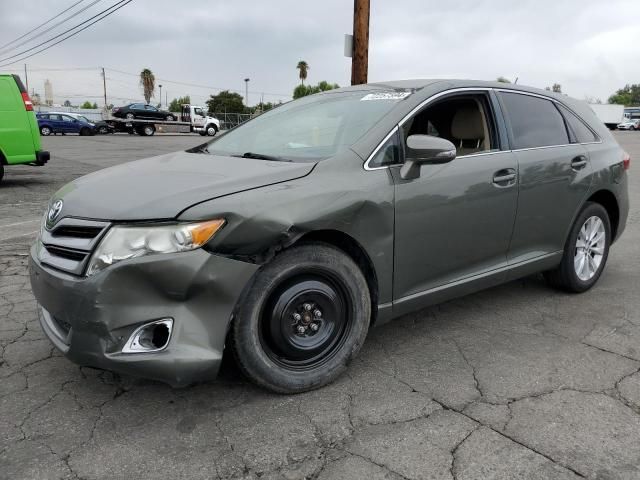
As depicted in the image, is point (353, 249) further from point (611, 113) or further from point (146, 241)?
point (611, 113)

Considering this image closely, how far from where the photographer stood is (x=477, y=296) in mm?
4242

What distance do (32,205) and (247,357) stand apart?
7.24m

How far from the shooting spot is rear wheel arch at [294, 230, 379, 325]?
2652 mm

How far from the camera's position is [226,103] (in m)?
85.2

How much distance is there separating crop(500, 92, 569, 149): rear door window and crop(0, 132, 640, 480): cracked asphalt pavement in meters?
1.26

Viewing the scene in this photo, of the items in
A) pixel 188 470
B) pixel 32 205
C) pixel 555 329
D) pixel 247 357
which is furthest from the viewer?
pixel 32 205

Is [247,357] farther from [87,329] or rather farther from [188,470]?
[87,329]

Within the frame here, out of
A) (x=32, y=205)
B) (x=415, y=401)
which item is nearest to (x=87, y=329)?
(x=415, y=401)

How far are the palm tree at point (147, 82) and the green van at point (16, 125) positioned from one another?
83530 mm

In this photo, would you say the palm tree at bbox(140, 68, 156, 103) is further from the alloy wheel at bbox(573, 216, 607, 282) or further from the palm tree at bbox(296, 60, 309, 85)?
the alloy wheel at bbox(573, 216, 607, 282)

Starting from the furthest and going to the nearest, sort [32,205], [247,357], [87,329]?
[32,205] → [247,357] → [87,329]

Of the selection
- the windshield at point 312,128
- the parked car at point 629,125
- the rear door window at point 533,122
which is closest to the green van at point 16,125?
the windshield at point 312,128

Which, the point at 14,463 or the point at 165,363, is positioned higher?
the point at 165,363

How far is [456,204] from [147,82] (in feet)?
306
